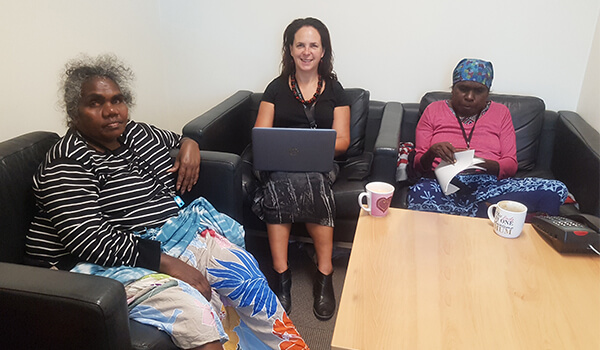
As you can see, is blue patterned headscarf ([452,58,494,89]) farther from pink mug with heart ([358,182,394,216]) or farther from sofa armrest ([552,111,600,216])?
pink mug with heart ([358,182,394,216])

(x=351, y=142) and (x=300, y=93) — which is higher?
(x=300, y=93)

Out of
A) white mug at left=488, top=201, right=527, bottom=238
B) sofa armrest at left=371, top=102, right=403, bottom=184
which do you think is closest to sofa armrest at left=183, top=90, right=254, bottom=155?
sofa armrest at left=371, top=102, right=403, bottom=184

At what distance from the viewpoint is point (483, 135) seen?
2125mm

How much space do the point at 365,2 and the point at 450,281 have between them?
184 cm

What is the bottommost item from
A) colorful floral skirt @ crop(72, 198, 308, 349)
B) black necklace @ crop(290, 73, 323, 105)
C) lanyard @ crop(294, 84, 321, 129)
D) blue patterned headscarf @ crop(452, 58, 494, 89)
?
colorful floral skirt @ crop(72, 198, 308, 349)

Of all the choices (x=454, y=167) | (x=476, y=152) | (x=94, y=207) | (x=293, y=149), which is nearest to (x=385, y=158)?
(x=454, y=167)

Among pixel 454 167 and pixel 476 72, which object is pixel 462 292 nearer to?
pixel 454 167

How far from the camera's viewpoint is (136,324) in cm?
115

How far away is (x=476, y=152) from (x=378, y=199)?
96cm

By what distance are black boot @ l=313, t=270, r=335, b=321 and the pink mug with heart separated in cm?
59

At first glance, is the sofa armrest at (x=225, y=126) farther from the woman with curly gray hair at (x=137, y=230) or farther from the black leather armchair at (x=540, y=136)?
the black leather armchair at (x=540, y=136)

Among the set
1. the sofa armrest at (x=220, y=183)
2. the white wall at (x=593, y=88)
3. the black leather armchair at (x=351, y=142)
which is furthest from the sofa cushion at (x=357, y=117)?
the white wall at (x=593, y=88)

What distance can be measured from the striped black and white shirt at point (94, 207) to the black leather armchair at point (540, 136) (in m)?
1.23

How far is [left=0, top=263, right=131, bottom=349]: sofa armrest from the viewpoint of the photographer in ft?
3.18
